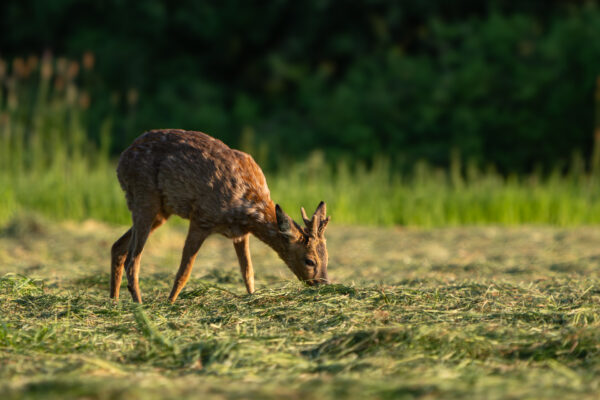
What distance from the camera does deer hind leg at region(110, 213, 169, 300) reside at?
5.19m

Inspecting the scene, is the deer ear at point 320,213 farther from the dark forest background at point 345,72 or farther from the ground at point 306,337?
the dark forest background at point 345,72

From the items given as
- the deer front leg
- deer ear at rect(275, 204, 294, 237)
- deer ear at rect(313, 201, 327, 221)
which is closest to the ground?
the deer front leg

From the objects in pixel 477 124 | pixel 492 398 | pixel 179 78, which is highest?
pixel 179 78

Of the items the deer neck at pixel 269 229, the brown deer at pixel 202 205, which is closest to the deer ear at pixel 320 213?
the brown deer at pixel 202 205

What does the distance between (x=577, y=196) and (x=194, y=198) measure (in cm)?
748

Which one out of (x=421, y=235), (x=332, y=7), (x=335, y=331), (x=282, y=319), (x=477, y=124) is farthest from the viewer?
(x=332, y=7)

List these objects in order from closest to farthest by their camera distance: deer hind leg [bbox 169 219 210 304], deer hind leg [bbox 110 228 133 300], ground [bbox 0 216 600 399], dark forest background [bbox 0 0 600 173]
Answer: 1. ground [bbox 0 216 600 399]
2. deer hind leg [bbox 169 219 210 304]
3. deer hind leg [bbox 110 228 133 300]
4. dark forest background [bbox 0 0 600 173]

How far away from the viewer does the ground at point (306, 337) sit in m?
2.87

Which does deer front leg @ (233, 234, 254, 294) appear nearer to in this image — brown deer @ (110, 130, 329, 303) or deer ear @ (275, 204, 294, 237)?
brown deer @ (110, 130, 329, 303)

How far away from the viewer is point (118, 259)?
17.2 feet

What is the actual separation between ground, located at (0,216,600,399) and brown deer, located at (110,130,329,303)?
22 centimetres

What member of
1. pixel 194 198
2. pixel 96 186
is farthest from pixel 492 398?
pixel 96 186

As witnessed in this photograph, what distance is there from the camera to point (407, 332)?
11.6 feet

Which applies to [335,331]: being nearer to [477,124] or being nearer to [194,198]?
[194,198]
